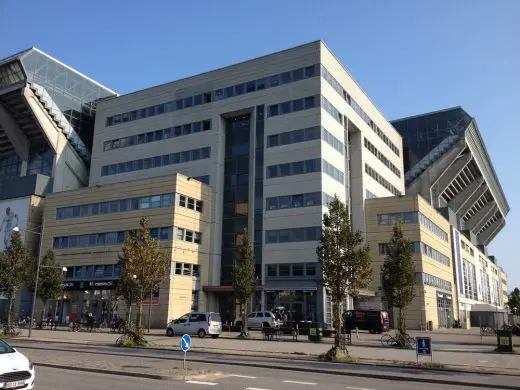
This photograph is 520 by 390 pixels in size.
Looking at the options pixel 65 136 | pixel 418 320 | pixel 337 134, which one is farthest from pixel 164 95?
pixel 418 320

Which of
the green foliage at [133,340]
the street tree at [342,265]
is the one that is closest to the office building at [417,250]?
the street tree at [342,265]

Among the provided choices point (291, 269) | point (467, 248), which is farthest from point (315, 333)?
point (467, 248)

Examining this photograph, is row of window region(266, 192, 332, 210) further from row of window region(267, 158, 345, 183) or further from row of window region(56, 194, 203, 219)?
row of window region(56, 194, 203, 219)

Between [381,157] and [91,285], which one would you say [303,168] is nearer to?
[381,157]

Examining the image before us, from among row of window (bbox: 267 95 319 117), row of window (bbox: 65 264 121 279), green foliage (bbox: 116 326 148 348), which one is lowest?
green foliage (bbox: 116 326 148 348)

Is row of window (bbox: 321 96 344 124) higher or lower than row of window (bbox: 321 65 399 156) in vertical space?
lower

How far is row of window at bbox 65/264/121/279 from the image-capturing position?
50.6 m

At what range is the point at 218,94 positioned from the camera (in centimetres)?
5738

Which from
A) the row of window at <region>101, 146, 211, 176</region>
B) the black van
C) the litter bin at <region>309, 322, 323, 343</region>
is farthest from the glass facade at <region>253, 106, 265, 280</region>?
the litter bin at <region>309, 322, 323, 343</region>

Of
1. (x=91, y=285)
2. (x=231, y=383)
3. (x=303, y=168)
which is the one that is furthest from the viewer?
(x=91, y=285)

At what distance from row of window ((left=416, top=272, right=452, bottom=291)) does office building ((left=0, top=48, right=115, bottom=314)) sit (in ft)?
143

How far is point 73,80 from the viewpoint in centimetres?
6888

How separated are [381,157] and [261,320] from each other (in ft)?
114

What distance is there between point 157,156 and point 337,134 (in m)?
21.6
